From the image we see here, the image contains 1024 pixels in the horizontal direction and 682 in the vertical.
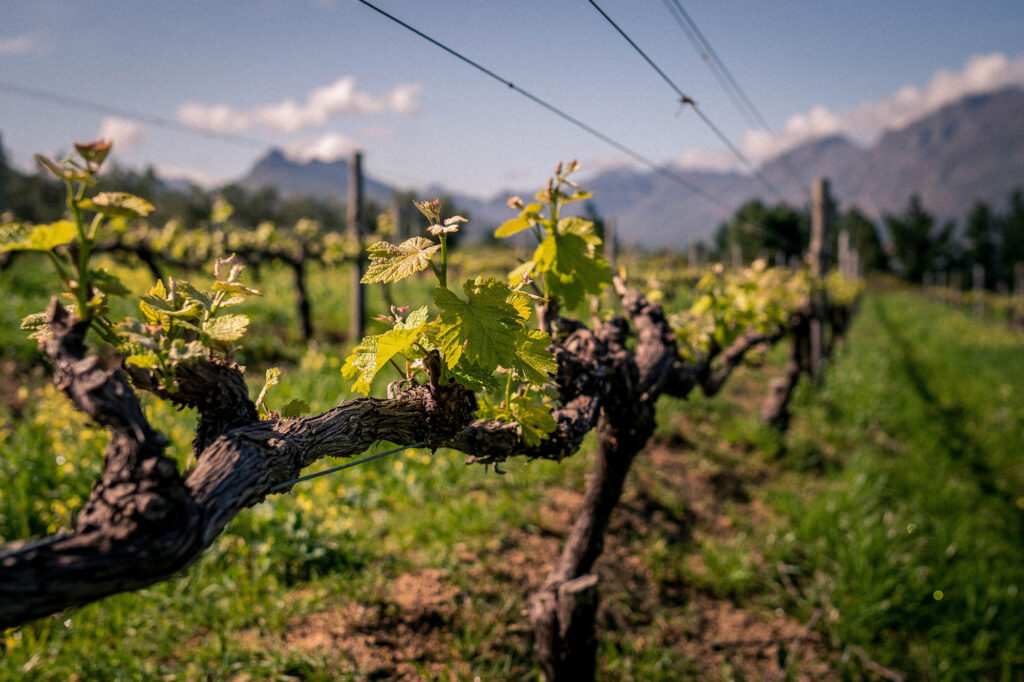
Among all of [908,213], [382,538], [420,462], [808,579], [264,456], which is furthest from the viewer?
[908,213]

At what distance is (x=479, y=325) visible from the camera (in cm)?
137

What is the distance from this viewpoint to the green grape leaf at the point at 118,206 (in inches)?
37.9

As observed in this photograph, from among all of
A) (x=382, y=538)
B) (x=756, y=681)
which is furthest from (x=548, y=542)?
(x=756, y=681)

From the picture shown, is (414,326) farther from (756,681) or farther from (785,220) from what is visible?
(785,220)

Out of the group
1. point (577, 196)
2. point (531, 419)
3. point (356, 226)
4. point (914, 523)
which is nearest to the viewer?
point (531, 419)

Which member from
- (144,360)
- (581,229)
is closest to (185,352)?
(144,360)

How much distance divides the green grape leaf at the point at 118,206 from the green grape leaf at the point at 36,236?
49mm

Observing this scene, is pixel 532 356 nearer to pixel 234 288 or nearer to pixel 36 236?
pixel 234 288

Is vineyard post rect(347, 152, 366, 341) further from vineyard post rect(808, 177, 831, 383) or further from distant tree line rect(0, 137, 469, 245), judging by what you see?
vineyard post rect(808, 177, 831, 383)

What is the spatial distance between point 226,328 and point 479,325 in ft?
1.85

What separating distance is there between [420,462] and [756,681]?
2782 millimetres

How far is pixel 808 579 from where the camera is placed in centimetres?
419

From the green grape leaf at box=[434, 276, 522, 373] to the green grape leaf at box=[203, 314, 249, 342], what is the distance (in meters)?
0.43

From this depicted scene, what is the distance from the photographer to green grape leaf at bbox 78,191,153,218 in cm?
96
